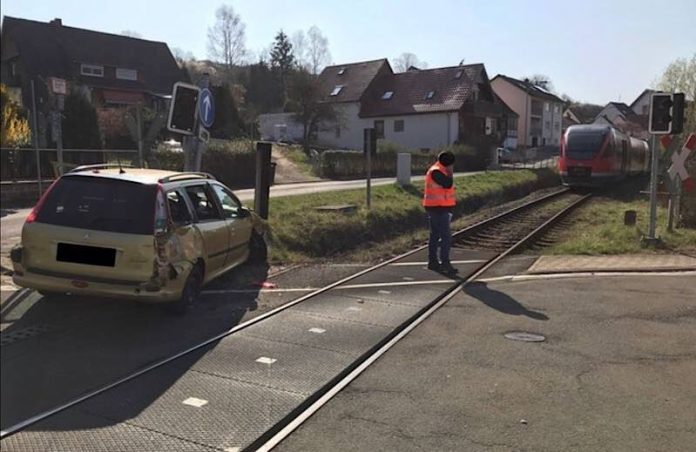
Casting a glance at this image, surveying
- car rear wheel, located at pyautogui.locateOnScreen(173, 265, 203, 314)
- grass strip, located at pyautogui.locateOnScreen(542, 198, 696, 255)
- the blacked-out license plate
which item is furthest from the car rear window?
grass strip, located at pyautogui.locateOnScreen(542, 198, 696, 255)

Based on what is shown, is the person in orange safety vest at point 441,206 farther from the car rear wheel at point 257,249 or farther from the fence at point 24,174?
the fence at point 24,174

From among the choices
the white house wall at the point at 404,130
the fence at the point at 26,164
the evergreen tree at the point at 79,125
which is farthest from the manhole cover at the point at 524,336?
the white house wall at the point at 404,130

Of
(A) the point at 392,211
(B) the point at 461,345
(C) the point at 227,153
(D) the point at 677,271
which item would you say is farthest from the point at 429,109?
(B) the point at 461,345

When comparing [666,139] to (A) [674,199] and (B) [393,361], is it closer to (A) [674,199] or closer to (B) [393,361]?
(A) [674,199]

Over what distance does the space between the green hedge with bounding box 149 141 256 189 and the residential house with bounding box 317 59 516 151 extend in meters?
28.7

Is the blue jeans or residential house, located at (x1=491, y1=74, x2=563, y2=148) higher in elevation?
residential house, located at (x1=491, y1=74, x2=563, y2=148)

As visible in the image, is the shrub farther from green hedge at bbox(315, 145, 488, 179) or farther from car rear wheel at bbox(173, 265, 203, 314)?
car rear wheel at bbox(173, 265, 203, 314)

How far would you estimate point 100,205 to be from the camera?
639cm

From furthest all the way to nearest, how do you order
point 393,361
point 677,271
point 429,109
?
point 429,109
point 677,271
point 393,361

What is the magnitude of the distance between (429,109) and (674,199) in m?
45.4

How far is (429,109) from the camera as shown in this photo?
5831 cm

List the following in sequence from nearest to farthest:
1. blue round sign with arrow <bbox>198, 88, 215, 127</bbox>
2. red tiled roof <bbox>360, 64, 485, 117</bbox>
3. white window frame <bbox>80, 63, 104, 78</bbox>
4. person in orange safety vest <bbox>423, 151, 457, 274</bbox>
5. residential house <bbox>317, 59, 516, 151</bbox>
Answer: blue round sign with arrow <bbox>198, 88, 215, 127</bbox>
person in orange safety vest <bbox>423, 151, 457, 274</bbox>
white window frame <bbox>80, 63, 104, 78</bbox>
residential house <bbox>317, 59, 516, 151</bbox>
red tiled roof <bbox>360, 64, 485, 117</bbox>

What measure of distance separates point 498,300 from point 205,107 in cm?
508

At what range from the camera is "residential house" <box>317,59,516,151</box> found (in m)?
57.8
